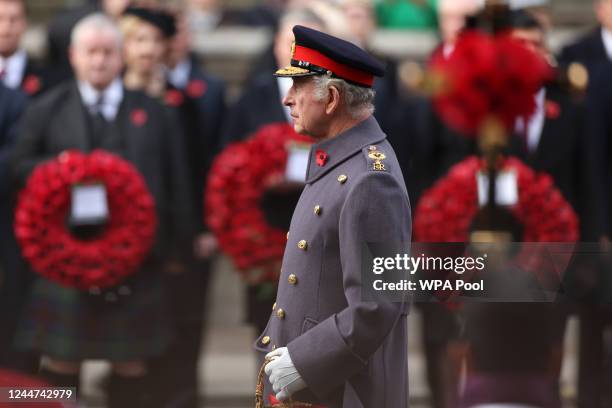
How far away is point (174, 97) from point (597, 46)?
2.47 m

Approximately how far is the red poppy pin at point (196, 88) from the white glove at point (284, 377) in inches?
173

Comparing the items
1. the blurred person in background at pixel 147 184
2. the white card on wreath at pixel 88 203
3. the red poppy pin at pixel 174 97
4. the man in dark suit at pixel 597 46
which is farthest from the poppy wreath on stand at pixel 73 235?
the man in dark suit at pixel 597 46

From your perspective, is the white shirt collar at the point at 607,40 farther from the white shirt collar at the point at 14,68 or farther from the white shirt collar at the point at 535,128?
the white shirt collar at the point at 14,68

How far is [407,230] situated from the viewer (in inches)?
166

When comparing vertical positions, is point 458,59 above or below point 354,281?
above

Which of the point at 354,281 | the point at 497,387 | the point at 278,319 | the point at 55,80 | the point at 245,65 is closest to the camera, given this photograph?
the point at 354,281

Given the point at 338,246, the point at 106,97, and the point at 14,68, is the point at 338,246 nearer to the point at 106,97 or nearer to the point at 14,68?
the point at 106,97

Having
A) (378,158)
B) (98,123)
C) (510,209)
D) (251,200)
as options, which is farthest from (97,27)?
(378,158)

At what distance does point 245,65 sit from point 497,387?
6.35m

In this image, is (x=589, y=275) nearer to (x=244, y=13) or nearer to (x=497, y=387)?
(x=497, y=387)

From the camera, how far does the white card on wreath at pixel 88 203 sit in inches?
286

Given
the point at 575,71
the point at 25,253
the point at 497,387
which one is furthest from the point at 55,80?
the point at 497,387

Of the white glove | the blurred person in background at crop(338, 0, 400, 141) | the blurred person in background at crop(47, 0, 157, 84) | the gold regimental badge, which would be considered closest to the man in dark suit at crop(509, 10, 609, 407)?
the blurred person in background at crop(338, 0, 400, 141)

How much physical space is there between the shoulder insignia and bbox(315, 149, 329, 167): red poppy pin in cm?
16
